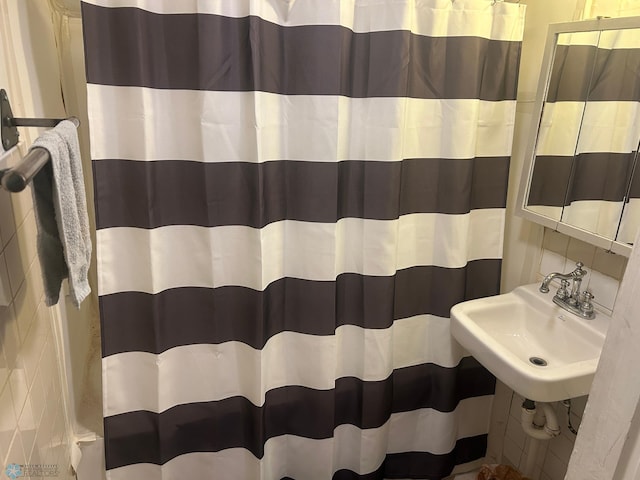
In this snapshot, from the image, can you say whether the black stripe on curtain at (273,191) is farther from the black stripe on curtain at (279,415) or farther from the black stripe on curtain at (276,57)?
the black stripe on curtain at (279,415)

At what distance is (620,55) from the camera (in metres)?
1.35

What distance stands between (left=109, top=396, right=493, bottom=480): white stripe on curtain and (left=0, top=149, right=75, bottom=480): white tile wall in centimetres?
40

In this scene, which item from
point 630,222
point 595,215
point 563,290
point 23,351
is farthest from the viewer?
point 563,290

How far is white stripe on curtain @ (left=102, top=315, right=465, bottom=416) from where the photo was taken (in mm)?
1450

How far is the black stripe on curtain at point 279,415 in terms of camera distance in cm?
151

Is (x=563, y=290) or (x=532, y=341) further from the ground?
(x=563, y=290)

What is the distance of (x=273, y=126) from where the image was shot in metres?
1.38

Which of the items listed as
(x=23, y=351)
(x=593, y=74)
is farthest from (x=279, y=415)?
(x=593, y=74)

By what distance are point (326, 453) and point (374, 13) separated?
59.5 inches

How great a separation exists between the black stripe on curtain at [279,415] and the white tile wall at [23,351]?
24 centimetres

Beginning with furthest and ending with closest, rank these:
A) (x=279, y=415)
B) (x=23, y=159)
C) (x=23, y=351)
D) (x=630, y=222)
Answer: (x=279, y=415)
(x=630, y=222)
(x=23, y=351)
(x=23, y=159)

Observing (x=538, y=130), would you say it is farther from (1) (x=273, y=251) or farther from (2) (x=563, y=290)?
(1) (x=273, y=251)

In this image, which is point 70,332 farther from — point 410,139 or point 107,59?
point 410,139

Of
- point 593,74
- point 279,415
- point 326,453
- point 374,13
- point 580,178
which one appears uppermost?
point 374,13
